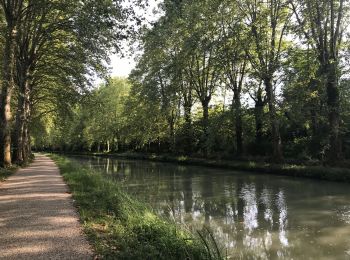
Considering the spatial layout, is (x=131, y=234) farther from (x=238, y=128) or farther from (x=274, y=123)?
(x=238, y=128)

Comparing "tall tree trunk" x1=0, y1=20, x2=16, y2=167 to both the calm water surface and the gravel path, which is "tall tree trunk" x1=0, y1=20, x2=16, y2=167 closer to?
the calm water surface

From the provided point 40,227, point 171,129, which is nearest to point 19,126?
point 40,227

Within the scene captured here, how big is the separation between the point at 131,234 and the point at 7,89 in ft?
53.0

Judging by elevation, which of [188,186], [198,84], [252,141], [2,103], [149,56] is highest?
[149,56]

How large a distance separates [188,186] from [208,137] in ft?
43.8

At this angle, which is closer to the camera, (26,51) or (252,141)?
(26,51)

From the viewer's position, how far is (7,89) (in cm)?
2089

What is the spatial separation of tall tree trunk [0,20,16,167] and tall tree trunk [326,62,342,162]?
17.1 m

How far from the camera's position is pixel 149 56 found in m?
44.3

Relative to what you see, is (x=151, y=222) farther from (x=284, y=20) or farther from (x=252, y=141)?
(x=252, y=141)

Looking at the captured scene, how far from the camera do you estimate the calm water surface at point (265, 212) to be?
29.2 feet

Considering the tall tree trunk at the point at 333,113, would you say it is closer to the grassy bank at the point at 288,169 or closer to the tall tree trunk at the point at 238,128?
the grassy bank at the point at 288,169

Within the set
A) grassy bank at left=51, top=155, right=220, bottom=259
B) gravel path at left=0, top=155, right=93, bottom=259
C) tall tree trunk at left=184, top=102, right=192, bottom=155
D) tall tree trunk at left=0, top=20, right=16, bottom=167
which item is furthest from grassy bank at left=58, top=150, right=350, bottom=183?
tall tree trunk at left=0, top=20, right=16, bottom=167

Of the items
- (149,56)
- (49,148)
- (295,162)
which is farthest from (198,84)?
(49,148)
